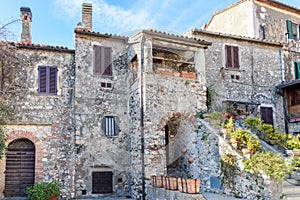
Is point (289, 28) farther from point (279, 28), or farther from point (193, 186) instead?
point (193, 186)

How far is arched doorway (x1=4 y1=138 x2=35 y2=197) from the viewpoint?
10867 millimetres

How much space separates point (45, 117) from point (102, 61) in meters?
3.00

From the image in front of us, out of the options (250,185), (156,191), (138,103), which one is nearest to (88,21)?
(138,103)

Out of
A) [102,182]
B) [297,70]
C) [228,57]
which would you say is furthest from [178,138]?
[297,70]

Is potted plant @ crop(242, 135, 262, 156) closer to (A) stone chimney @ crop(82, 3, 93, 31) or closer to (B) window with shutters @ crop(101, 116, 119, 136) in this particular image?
(B) window with shutters @ crop(101, 116, 119, 136)

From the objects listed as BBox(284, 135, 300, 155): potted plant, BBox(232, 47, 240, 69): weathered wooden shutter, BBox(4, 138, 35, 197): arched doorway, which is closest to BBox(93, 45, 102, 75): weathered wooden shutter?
BBox(4, 138, 35, 197): arched doorway

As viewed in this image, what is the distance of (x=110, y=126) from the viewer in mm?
11828

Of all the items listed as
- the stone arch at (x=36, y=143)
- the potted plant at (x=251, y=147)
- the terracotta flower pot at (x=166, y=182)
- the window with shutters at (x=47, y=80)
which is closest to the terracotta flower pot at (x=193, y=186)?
the terracotta flower pot at (x=166, y=182)

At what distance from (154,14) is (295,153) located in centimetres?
627

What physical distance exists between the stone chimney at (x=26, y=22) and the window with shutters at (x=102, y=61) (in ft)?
10.0

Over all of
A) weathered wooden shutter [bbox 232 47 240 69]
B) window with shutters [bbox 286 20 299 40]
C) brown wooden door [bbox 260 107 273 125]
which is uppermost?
window with shutters [bbox 286 20 299 40]

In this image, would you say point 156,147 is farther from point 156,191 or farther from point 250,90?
point 250,90

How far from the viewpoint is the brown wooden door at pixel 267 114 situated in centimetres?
1482

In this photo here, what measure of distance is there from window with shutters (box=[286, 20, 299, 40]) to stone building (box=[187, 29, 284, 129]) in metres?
1.89
